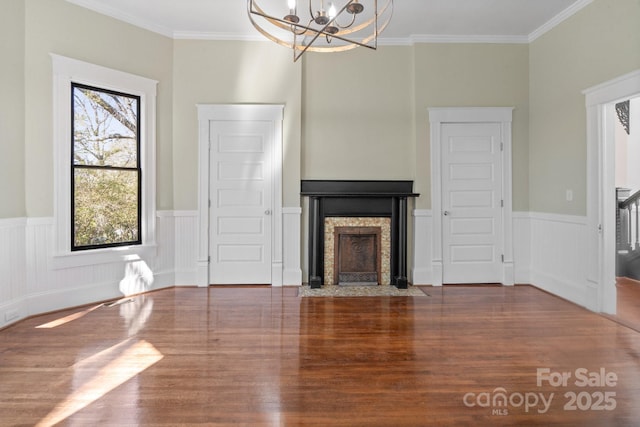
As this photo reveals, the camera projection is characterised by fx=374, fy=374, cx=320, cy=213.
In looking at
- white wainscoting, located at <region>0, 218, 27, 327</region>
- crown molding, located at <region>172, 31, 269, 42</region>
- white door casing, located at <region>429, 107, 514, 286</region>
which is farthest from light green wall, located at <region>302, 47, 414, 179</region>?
white wainscoting, located at <region>0, 218, 27, 327</region>

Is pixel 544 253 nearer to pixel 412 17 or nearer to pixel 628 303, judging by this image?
pixel 628 303

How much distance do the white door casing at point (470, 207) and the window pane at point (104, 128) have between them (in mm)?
3694

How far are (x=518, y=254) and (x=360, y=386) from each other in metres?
3.55

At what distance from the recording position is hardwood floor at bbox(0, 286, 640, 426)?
203 centimetres

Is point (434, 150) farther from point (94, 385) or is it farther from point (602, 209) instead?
point (94, 385)

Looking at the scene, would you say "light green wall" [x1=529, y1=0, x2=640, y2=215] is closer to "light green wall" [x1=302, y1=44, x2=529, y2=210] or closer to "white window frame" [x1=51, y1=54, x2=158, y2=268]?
"light green wall" [x1=302, y1=44, x2=529, y2=210]

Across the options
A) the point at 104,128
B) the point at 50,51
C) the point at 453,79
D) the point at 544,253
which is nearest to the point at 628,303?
the point at 544,253

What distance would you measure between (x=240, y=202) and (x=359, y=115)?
192cm

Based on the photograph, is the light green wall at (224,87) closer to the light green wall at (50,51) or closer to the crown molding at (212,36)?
the crown molding at (212,36)

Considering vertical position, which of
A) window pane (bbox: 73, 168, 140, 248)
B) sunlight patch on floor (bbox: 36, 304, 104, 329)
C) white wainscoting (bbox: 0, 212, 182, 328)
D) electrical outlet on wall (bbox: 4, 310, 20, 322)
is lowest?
sunlight patch on floor (bbox: 36, 304, 104, 329)

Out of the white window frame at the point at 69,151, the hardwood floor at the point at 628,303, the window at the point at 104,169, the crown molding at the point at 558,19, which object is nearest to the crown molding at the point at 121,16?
the white window frame at the point at 69,151

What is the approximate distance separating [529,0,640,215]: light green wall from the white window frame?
476 cm

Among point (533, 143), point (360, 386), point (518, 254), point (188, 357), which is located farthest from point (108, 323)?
point (533, 143)

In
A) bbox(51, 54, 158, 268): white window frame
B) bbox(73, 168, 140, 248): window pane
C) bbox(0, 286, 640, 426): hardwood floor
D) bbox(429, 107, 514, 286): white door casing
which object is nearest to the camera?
bbox(0, 286, 640, 426): hardwood floor
